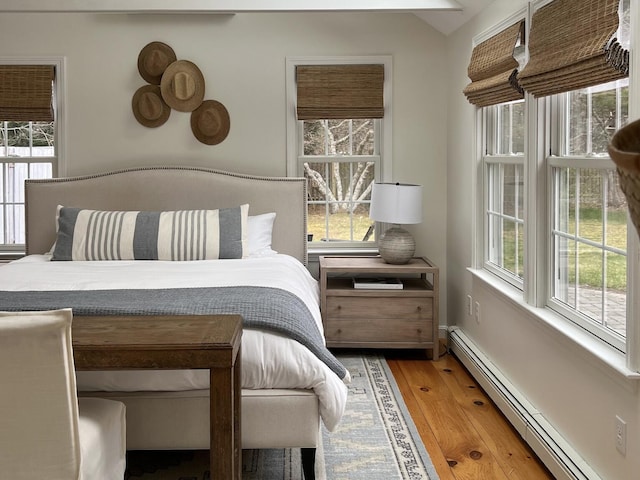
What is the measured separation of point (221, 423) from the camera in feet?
7.20

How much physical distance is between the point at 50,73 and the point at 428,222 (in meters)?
2.85

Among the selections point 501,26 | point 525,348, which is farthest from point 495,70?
point 525,348

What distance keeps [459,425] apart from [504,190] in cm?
132

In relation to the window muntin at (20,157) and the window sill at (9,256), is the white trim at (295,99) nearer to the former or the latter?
the window muntin at (20,157)

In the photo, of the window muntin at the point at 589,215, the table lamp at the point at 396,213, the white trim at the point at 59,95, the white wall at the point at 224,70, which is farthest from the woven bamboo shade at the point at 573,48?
the white trim at the point at 59,95

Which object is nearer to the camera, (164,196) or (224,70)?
(164,196)

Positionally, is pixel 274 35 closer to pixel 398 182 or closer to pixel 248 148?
pixel 248 148

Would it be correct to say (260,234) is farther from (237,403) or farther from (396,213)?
(237,403)

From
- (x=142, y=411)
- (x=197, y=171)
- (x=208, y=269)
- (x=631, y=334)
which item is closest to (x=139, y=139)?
(x=197, y=171)

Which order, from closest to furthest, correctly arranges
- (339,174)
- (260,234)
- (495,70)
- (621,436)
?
1. (621,436)
2. (495,70)
3. (260,234)
4. (339,174)

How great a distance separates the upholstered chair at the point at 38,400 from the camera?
182cm

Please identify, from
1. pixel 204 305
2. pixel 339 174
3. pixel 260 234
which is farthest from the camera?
pixel 339 174

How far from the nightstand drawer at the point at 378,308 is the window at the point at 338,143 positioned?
0.70m

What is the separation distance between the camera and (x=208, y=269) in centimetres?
412
